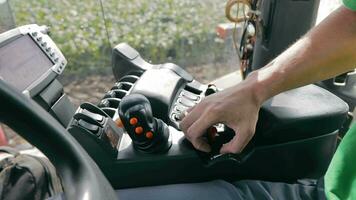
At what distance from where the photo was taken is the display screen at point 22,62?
803 millimetres

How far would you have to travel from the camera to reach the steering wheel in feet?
1.29

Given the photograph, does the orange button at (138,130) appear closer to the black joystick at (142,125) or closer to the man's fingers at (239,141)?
the black joystick at (142,125)

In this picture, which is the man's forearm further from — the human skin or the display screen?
the display screen

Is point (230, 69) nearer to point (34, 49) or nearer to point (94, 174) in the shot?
point (34, 49)

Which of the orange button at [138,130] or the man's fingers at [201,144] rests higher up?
the orange button at [138,130]

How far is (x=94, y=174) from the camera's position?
415 mm

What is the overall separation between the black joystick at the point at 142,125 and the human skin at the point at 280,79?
0.06 metres

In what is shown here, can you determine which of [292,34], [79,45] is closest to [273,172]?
[292,34]

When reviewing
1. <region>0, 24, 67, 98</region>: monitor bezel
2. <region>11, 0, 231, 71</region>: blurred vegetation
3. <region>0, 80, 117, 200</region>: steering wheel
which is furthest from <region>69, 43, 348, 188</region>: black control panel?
<region>11, 0, 231, 71</region>: blurred vegetation

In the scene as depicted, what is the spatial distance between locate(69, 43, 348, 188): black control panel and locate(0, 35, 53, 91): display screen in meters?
0.17

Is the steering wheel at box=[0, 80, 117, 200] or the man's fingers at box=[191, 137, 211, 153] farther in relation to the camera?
the man's fingers at box=[191, 137, 211, 153]

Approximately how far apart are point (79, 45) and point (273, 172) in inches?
70.2

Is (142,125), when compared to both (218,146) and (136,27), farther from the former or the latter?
(136,27)

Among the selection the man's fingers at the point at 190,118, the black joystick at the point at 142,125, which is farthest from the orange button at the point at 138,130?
the man's fingers at the point at 190,118
